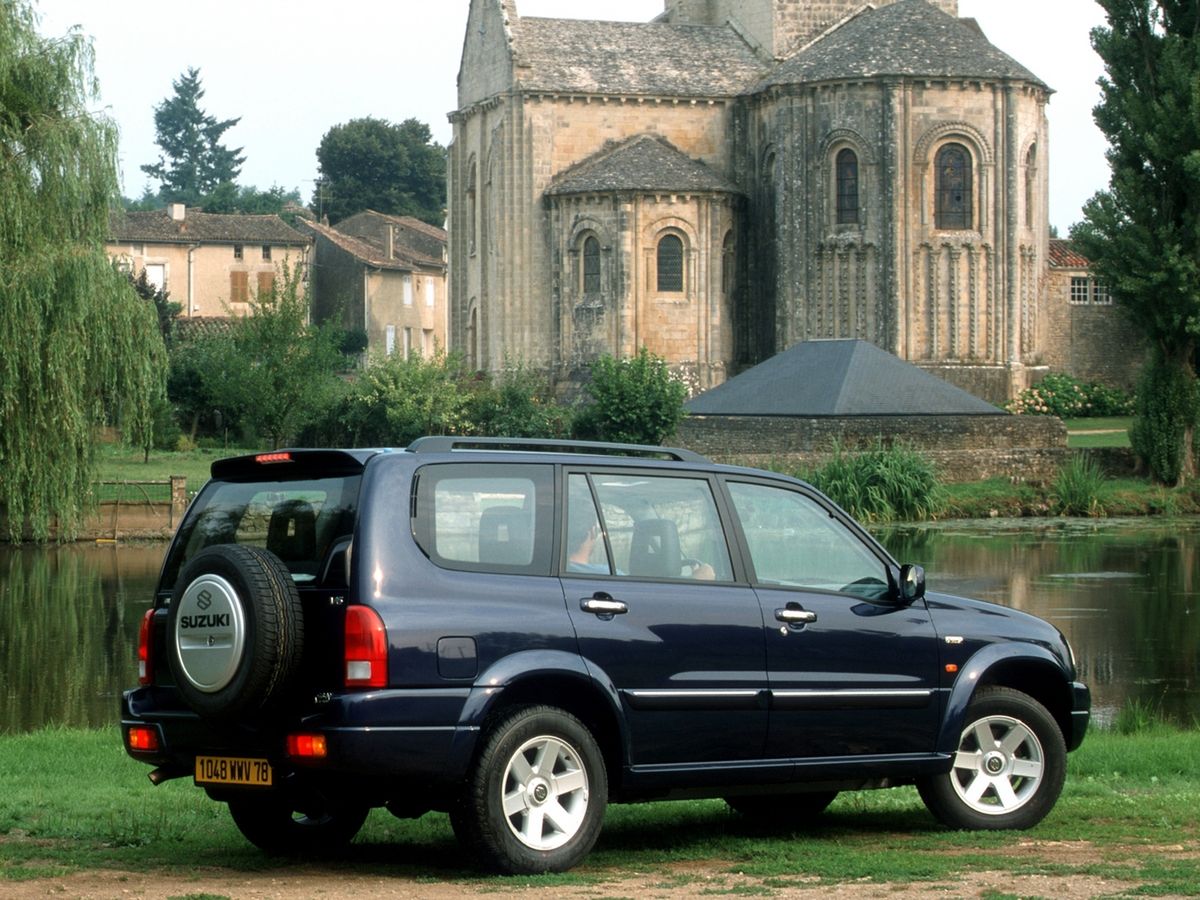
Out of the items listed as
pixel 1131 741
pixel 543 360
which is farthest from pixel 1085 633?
pixel 543 360

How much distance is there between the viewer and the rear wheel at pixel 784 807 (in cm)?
927

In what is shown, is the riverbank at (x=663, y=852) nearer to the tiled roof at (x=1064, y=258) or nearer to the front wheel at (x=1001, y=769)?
the front wheel at (x=1001, y=769)

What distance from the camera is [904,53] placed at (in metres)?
56.3

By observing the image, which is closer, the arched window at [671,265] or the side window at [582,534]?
the side window at [582,534]

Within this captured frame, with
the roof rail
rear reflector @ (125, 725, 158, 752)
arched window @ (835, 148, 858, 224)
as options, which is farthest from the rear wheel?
arched window @ (835, 148, 858, 224)

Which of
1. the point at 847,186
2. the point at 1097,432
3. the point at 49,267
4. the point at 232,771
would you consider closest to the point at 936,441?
the point at 1097,432

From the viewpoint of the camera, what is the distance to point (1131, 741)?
Answer: 12.6 meters

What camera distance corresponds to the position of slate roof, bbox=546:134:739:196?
58.4 metres

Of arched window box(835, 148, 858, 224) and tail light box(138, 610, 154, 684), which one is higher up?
arched window box(835, 148, 858, 224)

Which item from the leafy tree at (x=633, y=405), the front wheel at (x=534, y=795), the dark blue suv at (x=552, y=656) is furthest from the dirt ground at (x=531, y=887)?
the leafy tree at (x=633, y=405)

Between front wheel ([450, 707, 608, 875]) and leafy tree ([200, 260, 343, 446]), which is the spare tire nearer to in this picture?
front wheel ([450, 707, 608, 875])

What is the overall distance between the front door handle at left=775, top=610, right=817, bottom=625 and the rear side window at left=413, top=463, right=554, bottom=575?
3.84ft

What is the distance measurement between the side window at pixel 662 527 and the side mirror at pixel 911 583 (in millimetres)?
850

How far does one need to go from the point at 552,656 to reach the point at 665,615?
628 millimetres
